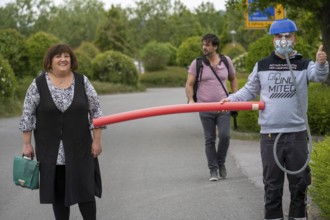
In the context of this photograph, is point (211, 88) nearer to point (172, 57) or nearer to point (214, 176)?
point (214, 176)

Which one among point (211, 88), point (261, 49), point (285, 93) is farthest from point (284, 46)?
point (261, 49)

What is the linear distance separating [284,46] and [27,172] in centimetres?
227

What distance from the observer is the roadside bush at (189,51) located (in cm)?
5731

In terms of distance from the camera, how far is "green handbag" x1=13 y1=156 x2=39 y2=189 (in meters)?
5.32

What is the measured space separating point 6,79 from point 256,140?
35.4 ft

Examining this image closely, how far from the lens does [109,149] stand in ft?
39.0

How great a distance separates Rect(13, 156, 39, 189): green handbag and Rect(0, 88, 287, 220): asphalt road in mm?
1352

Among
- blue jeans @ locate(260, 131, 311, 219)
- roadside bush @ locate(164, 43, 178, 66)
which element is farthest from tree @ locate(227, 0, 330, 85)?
roadside bush @ locate(164, 43, 178, 66)

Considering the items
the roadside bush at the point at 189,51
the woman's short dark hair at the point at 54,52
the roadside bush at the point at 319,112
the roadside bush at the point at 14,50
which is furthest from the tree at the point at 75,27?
the woman's short dark hair at the point at 54,52

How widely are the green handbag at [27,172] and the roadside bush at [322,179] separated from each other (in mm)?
2323

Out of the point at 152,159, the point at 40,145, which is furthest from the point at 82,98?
the point at 152,159

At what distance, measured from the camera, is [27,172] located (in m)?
5.34

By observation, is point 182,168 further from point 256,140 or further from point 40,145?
point 40,145

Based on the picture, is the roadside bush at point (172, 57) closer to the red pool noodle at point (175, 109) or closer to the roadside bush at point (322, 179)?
the roadside bush at point (322, 179)
